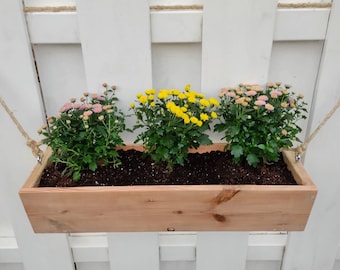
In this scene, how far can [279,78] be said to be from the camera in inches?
→ 34.6

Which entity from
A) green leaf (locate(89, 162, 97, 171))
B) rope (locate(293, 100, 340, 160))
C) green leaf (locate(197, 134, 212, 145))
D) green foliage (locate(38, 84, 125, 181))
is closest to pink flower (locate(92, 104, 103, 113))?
green foliage (locate(38, 84, 125, 181))

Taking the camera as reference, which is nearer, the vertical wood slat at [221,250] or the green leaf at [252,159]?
the green leaf at [252,159]

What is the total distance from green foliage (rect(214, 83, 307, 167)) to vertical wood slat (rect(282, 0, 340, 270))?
4.8 inches

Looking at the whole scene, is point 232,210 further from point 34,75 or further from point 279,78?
point 34,75

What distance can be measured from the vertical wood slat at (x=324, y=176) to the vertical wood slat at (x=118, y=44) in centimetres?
43

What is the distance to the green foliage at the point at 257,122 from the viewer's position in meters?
0.78

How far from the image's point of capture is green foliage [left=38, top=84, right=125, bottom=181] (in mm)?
785

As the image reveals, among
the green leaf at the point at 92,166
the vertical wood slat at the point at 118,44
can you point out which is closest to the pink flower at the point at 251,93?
the vertical wood slat at the point at 118,44

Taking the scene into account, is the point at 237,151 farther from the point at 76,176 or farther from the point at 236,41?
the point at 76,176

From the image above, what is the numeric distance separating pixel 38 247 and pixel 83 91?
0.53 meters

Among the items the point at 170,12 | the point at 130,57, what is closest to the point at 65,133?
the point at 130,57

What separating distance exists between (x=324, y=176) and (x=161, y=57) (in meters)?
0.56

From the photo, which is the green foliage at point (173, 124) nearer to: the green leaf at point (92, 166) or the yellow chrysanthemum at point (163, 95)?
the yellow chrysanthemum at point (163, 95)

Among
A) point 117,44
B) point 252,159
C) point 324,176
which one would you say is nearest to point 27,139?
point 117,44
